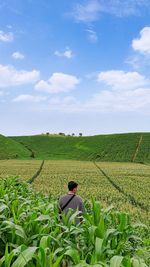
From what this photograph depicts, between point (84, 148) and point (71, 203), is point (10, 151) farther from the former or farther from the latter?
point (71, 203)

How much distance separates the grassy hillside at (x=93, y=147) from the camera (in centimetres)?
9775

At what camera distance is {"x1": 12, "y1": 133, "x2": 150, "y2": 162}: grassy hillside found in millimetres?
97750

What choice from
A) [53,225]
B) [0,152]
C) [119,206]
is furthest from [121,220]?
[0,152]

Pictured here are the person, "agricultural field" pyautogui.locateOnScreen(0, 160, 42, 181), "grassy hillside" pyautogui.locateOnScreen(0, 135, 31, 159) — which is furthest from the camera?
"grassy hillside" pyautogui.locateOnScreen(0, 135, 31, 159)

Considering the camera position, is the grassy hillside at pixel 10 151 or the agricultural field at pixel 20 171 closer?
the agricultural field at pixel 20 171

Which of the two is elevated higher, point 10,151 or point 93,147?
point 93,147

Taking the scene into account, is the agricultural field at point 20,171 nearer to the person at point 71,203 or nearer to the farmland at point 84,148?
the person at point 71,203

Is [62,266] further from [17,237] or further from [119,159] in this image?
[119,159]

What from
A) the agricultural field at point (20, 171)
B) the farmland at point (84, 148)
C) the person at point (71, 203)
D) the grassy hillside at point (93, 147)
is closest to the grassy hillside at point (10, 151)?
the farmland at point (84, 148)

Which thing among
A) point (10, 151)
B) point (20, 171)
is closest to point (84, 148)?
point (10, 151)

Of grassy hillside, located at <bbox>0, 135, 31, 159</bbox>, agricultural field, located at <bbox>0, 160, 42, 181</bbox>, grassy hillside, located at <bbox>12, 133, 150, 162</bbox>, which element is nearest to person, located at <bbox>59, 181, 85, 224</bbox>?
agricultural field, located at <bbox>0, 160, 42, 181</bbox>

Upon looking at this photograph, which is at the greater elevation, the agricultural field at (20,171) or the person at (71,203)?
the person at (71,203)

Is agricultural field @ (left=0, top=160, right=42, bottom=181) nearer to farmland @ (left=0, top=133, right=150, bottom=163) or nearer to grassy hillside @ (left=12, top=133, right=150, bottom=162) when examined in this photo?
farmland @ (left=0, top=133, right=150, bottom=163)

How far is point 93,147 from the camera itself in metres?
112
